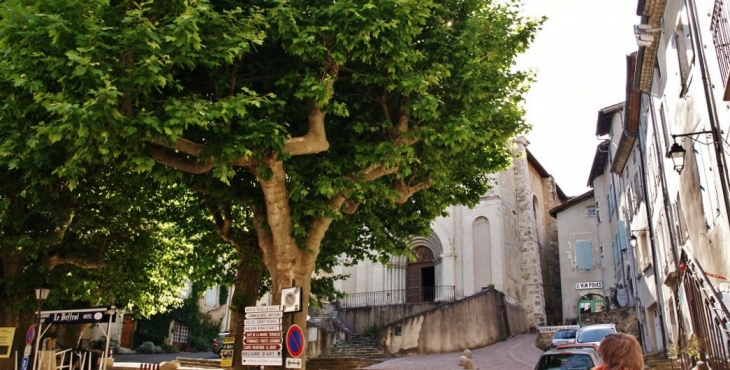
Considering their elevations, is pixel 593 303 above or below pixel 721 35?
below

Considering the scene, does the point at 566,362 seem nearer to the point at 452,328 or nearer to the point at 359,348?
the point at 452,328

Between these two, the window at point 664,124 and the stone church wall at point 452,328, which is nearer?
the window at point 664,124

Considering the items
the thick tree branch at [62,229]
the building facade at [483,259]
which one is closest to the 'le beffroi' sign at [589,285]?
the building facade at [483,259]

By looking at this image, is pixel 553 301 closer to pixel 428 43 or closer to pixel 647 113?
pixel 647 113

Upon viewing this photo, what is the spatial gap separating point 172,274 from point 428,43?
11729mm

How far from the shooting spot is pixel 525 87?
504 inches

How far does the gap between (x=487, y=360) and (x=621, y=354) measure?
726 inches

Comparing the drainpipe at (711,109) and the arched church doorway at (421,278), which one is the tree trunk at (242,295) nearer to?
the drainpipe at (711,109)

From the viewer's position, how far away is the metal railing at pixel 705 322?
898cm

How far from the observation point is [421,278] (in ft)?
110

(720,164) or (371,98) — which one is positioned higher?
Answer: (371,98)

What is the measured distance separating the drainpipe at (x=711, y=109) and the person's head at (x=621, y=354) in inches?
295

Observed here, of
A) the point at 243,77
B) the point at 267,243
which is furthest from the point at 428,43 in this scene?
the point at 267,243

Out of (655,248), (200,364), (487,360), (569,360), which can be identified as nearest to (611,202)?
(655,248)
